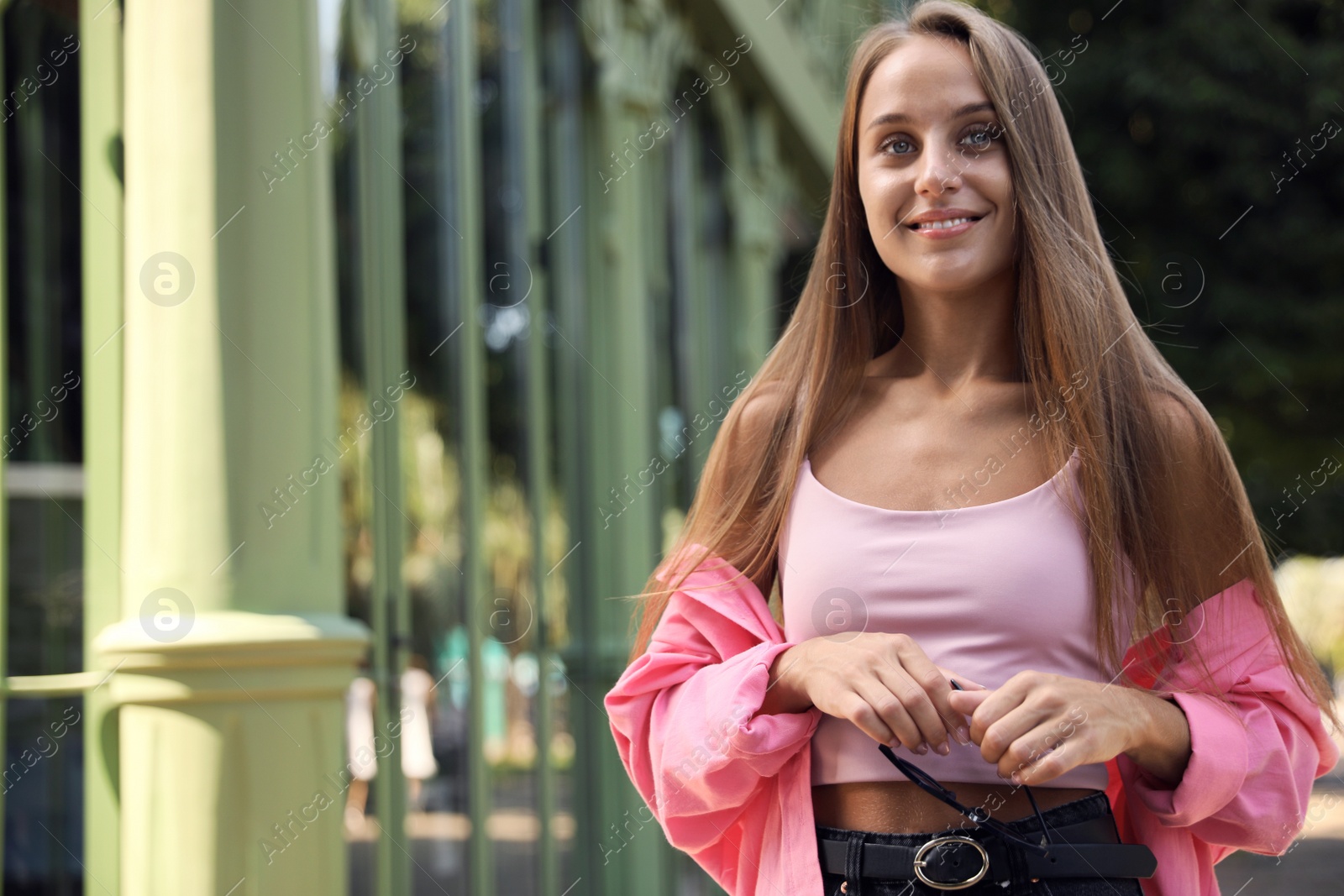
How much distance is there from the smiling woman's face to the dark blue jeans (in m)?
0.61

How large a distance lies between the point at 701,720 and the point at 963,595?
1.06 feet

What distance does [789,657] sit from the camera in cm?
158

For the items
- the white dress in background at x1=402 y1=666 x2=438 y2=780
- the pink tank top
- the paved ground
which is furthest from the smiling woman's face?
the paved ground

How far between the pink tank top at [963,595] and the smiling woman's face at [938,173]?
27cm

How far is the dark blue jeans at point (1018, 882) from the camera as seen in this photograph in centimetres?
148

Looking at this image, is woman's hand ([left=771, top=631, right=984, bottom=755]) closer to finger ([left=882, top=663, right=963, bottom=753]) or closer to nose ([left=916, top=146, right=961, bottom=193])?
finger ([left=882, top=663, right=963, bottom=753])

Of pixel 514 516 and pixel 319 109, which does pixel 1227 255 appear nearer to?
pixel 514 516

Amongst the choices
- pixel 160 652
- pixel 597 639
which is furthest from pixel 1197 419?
pixel 597 639

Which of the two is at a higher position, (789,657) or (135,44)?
(135,44)

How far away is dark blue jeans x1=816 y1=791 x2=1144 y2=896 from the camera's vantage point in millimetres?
1479

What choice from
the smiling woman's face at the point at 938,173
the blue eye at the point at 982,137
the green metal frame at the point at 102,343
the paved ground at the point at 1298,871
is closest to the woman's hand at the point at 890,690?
the smiling woman's face at the point at 938,173

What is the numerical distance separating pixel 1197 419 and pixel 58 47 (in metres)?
3.86

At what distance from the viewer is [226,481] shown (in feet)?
8.80

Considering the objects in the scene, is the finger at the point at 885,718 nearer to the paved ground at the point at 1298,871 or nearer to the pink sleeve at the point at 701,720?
the pink sleeve at the point at 701,720
